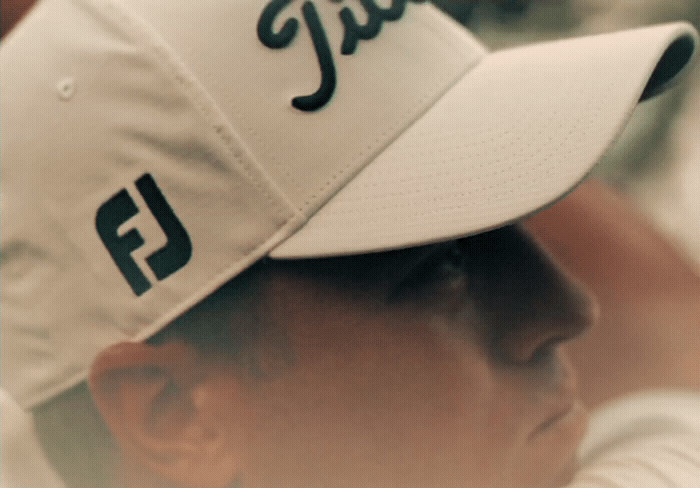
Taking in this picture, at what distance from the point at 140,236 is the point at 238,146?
0.25 feet

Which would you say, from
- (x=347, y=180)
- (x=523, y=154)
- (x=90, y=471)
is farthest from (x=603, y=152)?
(x=90, y=471)

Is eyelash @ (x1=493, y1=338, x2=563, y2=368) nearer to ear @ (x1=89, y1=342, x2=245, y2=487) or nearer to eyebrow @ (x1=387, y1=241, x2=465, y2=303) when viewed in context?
eyebrow @ (x1=387, y1=241, x2=465, y2=303)

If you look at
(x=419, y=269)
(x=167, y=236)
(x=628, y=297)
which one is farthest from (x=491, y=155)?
(x=628, y=297)

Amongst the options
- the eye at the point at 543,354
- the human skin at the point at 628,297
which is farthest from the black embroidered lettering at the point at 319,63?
the human skin at the point at 628,297

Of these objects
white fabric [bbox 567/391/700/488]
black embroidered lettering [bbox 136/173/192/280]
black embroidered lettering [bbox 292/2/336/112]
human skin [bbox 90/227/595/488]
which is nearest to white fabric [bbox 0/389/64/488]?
human skin [bbox 90/227/595/488]

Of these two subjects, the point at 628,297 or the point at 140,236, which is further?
the point at 628,297

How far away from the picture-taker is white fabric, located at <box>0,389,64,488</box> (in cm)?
48

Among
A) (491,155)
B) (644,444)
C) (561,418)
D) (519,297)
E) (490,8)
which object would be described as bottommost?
(644,444)

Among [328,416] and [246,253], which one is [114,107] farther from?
[328,416]

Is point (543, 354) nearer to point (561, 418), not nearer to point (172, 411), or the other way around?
point (561, 418)

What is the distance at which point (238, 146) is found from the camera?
377mm

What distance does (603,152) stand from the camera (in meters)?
0.37

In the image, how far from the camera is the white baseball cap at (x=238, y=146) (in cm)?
38

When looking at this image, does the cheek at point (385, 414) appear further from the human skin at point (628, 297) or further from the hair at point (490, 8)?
the human skin at point (628, 297)
